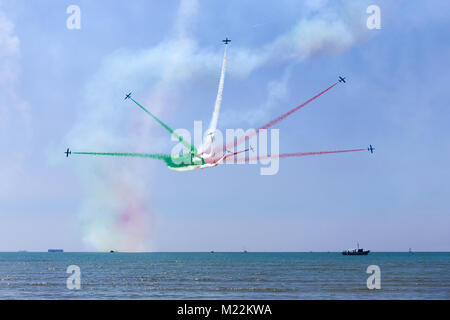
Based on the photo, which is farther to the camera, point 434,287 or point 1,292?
point 434,287

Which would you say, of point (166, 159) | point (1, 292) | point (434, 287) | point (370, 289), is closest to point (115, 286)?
point (1, 292)

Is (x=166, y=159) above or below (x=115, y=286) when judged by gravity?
above

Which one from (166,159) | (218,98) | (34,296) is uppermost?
(218,98)
